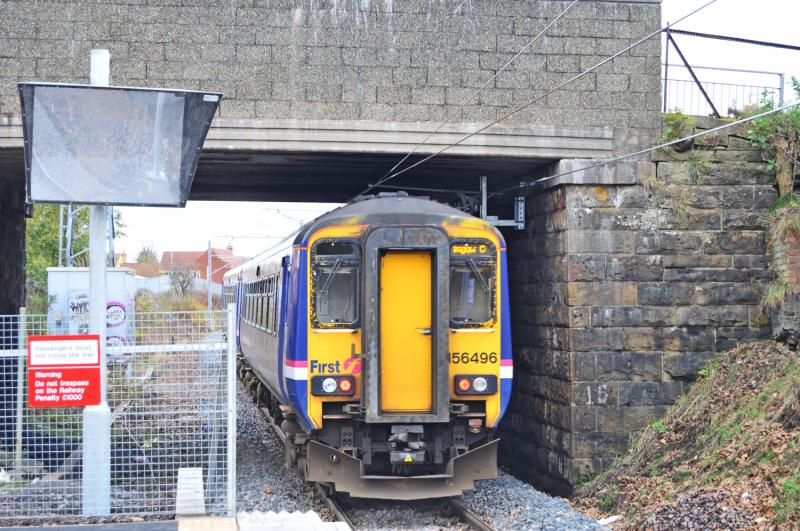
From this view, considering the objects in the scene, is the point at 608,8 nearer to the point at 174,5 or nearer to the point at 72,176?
the point at 174,5

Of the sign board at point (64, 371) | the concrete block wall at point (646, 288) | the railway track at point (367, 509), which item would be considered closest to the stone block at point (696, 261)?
the concrete block wall at point (646, 288)

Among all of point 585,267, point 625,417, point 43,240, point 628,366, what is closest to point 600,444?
point 625,417

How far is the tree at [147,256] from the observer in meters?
59.8

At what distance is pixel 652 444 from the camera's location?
11.5 metres

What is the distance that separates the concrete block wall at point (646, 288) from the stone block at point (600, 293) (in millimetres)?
12

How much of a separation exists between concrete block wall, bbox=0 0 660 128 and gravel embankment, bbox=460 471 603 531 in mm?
4345

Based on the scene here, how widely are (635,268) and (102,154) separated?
6.51m

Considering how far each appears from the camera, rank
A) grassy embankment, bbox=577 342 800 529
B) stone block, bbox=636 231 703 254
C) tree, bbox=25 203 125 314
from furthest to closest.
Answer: tree, bbox=25 203 125 314 < stone block, bbox=636 231 703 254 < grassy embankment, bbox=577 342 800 529

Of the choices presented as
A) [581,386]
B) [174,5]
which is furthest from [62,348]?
[581,386]

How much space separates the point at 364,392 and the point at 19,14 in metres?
5.86

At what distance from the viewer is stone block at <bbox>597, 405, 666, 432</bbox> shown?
1196 cm

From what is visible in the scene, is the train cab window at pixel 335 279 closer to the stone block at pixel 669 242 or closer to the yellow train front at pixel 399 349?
the yellow train front at pixel 399 349

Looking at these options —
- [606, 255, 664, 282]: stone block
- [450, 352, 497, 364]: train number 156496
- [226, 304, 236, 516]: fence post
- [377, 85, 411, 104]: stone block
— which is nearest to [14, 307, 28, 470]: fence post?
[226, 304, 236, 516]: fence post

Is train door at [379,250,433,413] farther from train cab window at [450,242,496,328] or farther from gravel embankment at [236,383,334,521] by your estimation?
gravel embankment at [236,383,334,521]
